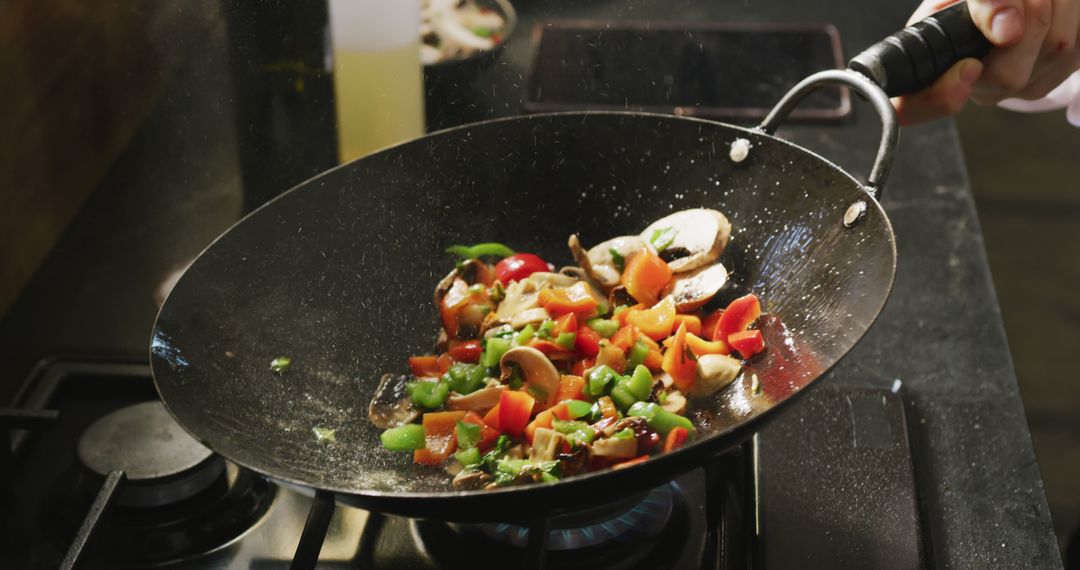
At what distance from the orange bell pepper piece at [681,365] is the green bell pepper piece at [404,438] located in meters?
0.28

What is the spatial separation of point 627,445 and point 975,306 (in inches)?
29.3

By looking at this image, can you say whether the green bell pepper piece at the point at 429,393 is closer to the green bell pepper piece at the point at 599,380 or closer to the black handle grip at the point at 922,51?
the green bell pepper piece at the point at 599,380

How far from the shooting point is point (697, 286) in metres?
1.22

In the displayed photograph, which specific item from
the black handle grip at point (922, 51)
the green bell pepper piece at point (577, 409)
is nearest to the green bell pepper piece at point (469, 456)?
the green bell pepper piece at point (577, 409)

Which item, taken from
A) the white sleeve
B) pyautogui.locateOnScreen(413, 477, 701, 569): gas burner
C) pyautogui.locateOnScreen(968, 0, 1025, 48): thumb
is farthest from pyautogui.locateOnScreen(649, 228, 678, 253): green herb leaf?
the white sleeve

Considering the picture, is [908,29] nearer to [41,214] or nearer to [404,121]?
[404,121]

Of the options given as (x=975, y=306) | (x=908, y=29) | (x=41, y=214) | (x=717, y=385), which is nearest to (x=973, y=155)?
(x=975, y=306)

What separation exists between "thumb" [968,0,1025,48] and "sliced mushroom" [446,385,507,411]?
0.71 m

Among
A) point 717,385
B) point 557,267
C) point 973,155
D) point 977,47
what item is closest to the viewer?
point 717,385

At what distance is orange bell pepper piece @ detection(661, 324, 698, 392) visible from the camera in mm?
1119

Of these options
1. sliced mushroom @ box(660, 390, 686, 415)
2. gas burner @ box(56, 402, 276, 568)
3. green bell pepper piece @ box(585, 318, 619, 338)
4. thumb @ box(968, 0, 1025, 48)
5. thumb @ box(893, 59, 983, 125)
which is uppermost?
thumb @ box(968, 0, 1025, 48)

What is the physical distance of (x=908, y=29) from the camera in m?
1.20

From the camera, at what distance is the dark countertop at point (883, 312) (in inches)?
46.7

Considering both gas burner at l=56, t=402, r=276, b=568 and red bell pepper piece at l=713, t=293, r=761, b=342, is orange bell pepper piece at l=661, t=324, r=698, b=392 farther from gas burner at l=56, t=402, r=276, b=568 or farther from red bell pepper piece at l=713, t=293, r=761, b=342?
gas burner at l=56, t=402, r=276, b=568
